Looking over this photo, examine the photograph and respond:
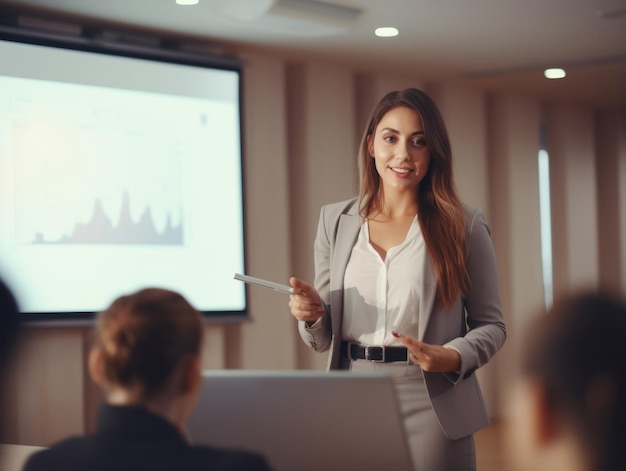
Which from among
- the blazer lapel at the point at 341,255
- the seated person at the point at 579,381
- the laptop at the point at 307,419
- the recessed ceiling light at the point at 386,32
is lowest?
the laptop at the point at 307,419

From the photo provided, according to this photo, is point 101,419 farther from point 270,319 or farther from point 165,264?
point 270,319

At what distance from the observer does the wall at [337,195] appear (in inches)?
181

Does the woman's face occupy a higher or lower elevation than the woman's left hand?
higher

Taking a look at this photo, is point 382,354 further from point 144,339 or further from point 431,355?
point 144,339

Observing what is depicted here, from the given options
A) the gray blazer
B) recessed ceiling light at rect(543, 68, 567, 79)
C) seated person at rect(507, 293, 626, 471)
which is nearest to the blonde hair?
seated person at rect(507, 293, 626, 471)

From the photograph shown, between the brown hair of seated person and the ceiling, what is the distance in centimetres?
351

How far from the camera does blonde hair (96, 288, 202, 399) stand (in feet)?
3.66

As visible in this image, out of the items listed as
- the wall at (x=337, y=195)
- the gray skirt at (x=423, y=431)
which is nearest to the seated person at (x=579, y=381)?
the gray skirt at (x=423, y=431)

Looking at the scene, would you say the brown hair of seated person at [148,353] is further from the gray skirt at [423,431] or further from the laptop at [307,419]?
the gray skirt at [423,431]

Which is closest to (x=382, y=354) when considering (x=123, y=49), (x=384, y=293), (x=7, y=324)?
(x=384, y=293)

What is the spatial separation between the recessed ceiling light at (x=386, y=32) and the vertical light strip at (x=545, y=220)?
8.62 ft

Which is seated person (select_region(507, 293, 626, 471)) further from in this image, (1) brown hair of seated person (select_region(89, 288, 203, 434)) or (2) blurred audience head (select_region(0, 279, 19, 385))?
(2) blurred audience head (select_region(0, 279, 19, 385))

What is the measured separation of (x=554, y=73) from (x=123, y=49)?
3.30m

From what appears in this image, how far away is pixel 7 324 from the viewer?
1084mm
